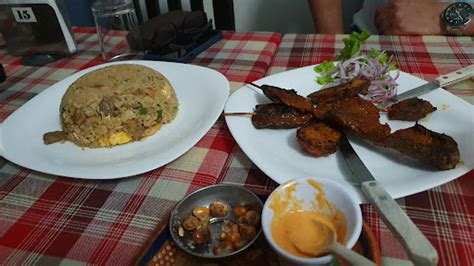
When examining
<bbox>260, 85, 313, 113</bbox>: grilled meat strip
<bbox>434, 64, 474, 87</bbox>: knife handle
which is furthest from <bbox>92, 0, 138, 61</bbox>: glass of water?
<bbox>434, 64, 474, 87</bbox>: knife handle

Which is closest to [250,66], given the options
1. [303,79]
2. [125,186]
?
[303,79]

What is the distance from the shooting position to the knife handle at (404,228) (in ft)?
1.99

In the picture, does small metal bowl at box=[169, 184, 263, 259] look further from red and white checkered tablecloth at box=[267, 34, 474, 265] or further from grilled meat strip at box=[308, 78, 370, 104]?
grilled meat strip at box=[308, 78, 370, 104]

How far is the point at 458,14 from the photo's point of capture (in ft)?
6.70

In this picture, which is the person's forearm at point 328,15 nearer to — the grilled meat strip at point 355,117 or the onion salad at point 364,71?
the onion salad at point 364,71

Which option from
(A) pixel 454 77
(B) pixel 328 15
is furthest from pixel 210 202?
(B) pixel 328 15

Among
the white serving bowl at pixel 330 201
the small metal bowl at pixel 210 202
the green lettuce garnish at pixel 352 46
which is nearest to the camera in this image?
the white serving bowl at pixel 330 201

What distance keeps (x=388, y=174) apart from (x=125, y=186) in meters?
0.79

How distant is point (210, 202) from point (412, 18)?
179 cm

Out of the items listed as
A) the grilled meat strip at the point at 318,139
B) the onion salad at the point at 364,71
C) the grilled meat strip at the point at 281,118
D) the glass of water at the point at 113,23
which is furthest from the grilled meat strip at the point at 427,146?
the glass of water at the point at 113,23

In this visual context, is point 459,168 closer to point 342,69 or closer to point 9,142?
point 342,69

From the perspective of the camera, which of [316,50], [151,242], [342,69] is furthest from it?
[316,50]

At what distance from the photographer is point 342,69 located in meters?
1.63

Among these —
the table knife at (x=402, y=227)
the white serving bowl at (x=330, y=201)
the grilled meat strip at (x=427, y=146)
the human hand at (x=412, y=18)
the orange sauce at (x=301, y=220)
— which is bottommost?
the human hand at (x=412, y=18)
